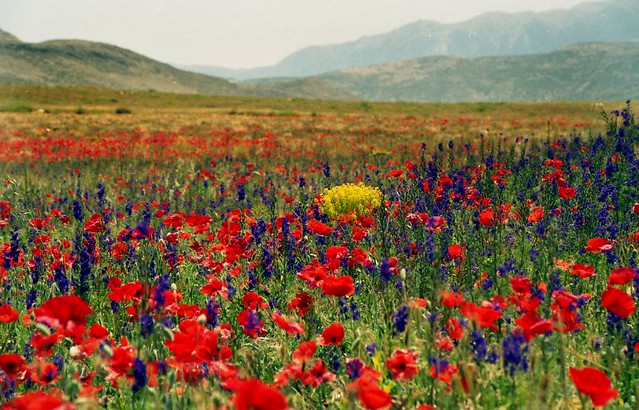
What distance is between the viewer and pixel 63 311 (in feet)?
5.64

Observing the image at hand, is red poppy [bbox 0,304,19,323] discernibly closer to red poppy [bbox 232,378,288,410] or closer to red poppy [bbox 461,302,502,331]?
red poppy [bbox 232,378,288,410]

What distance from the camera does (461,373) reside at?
1715mm

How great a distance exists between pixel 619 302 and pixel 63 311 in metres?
2.01

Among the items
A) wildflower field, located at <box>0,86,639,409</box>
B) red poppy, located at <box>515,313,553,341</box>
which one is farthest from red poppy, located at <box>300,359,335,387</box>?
red poppy, located at <box>515,313,553,341</box>

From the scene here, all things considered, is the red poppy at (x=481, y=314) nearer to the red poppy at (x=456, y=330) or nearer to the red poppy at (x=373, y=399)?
the red poppy at (x=456, y=330)

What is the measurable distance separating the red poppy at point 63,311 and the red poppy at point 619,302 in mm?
1871

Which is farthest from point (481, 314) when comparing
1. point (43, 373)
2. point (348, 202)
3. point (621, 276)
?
point (348, 202)

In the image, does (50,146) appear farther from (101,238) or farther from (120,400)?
(120,400)

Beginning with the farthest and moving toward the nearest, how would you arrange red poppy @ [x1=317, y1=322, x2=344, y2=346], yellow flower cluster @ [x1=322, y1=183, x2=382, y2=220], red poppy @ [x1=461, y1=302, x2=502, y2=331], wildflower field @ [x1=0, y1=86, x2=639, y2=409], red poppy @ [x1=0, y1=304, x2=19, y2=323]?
yellow flower cluster @ [x1=322, y1=183, x2=382, y2=220], red poppy @ [x1=0, y1=304, x2=19, y2=323], red poppy @ [x1=317, y1=322, x2=344, y2=346], wildflower field @ [x1=0, y1=86, x2=639, y2=409], red poppy @ [x1=461, y1=302, x2=502, y2=331]

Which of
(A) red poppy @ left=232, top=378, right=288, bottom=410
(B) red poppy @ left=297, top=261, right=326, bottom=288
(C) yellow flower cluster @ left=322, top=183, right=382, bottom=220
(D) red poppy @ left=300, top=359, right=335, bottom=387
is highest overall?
(A) red poppy @ left=232, top=378, right=288, bottom=410

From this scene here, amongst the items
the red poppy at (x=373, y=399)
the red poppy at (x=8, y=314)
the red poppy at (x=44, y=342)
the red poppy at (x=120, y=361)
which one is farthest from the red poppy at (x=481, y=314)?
the red poppy at (x=8, y=314)

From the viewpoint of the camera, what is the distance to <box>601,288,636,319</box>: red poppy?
1.70 meters

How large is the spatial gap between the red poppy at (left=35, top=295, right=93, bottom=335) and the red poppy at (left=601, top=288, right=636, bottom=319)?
187 cm

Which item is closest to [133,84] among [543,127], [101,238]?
[543,127]
